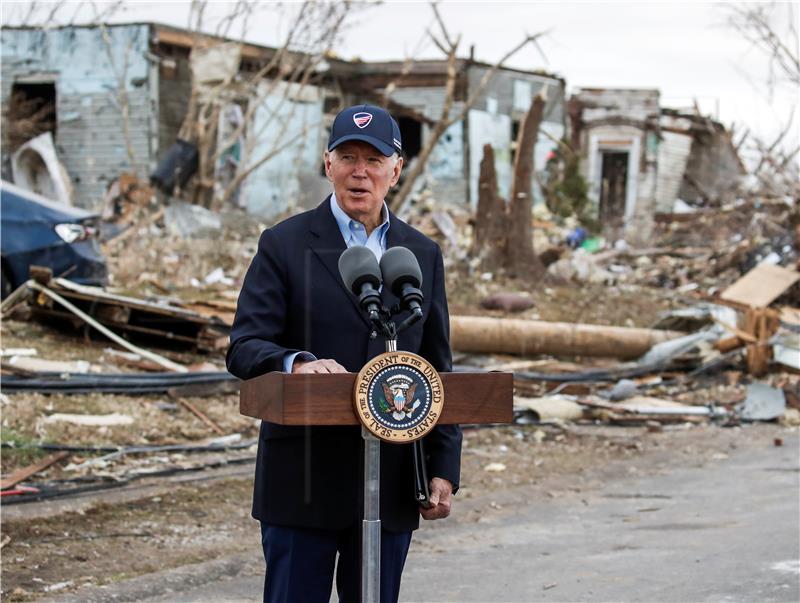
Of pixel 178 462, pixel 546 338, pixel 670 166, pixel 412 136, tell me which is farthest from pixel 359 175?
pixel 670 166

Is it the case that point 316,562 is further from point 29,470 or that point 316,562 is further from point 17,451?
point 17,451

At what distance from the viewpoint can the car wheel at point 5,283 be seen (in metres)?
12.2

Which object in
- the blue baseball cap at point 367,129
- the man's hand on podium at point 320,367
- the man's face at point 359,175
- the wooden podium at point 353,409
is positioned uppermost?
the blue baseball cap at point 367,129

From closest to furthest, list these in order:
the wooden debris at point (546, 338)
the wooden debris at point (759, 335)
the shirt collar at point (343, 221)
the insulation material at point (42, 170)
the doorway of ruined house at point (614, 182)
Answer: the shirt collar at point (343, 221)
the wooden debris at point (759, 335)
the wooden debris at point (546, 338)
the insulation material at point (42, 170)
the doorway of ruined house at point (614, 182)

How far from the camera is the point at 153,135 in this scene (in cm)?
2770

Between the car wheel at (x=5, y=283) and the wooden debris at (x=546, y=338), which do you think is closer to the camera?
the car wheel at (x=5, y=283)

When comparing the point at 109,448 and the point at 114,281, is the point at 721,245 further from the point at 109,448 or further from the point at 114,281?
the point at 109,448


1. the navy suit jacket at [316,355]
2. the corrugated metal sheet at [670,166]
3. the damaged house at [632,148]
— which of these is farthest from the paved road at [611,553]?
the corrugated metal sheet at [670,166]

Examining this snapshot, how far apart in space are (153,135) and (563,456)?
1951cm

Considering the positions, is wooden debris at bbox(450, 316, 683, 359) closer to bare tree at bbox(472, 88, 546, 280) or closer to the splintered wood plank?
the splintered wood plank

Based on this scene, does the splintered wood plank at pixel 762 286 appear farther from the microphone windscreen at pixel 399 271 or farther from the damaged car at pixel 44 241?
the microphone windscreen at pixel 399 271

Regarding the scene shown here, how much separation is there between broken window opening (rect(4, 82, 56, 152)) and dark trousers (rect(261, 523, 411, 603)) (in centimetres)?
2587

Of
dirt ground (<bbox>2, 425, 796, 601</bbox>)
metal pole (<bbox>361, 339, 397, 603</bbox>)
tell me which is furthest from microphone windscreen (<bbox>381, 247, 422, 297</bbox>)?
dirt ground (<bbox>2, 425, 796, 601</bbox>)

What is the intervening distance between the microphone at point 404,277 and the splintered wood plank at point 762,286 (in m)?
12.7
